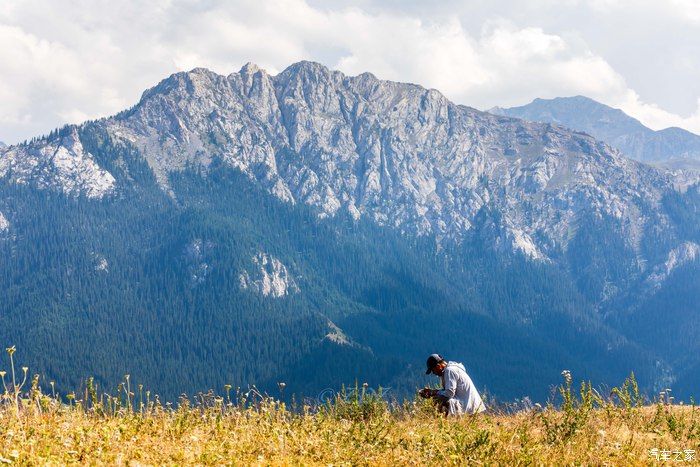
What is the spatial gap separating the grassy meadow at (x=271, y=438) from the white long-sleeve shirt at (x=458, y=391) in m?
2.82

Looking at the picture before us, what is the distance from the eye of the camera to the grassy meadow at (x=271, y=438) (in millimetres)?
8312

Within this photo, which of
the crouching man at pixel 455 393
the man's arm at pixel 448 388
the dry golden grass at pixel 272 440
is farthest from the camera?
the man's arm at pixel 448 388

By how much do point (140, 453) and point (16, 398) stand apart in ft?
7.74

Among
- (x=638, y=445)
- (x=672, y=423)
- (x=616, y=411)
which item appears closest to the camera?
(x=638, y=445)

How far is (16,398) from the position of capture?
9133mm

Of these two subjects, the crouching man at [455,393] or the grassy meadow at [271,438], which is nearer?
the grassy meadow at [271,438]

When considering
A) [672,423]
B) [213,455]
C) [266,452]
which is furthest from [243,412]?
[672,423]

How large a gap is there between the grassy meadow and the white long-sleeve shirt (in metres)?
2.82

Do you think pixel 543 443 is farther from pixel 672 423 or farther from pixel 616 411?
pixel 616 411

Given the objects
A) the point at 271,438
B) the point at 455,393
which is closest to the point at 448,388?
the point at 455,393

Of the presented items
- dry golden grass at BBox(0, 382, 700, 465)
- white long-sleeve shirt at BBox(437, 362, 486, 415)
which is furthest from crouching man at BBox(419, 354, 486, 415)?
dry golden grass at BBox(0, 382, 700, 465)

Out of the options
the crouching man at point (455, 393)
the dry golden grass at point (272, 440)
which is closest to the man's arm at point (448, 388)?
the crouching man at point (455, 393)

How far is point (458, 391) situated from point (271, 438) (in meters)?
7.53

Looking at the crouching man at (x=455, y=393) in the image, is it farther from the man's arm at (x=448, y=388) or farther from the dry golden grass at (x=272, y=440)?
the dry golden grass at (x=272, y=440)
